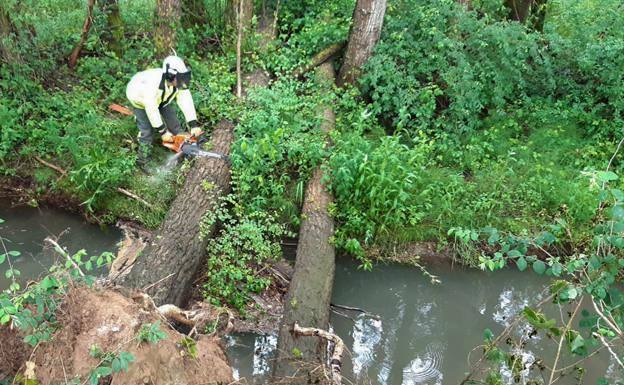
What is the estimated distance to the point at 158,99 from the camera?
6270 mm

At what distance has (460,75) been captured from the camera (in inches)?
291

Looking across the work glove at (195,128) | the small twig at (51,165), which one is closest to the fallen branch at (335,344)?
the work glove at (195,128)

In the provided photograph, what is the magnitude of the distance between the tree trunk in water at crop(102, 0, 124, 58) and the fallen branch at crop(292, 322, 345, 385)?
17.8 feet

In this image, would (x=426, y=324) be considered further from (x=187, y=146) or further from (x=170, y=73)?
(x=170, y=73)

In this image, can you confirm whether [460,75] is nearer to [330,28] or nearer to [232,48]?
[330,28]

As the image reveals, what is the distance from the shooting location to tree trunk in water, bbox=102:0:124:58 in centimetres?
806

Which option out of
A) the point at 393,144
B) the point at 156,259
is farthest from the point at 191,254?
the point at 393,144

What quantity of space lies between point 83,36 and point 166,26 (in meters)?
1.25

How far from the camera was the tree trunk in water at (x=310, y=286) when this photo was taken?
445 cm

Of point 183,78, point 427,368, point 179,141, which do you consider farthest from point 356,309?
point 183,78

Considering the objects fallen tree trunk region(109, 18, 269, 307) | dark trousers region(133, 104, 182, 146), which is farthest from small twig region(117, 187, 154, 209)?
dark trousers region(133, 104, 182, 146)

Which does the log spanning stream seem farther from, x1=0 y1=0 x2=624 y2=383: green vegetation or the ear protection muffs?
the ear protection muffs

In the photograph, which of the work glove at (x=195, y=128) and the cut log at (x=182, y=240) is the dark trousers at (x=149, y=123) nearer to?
the work glove at (x=195, y=128)

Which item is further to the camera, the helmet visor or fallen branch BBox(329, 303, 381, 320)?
the helmet visor
